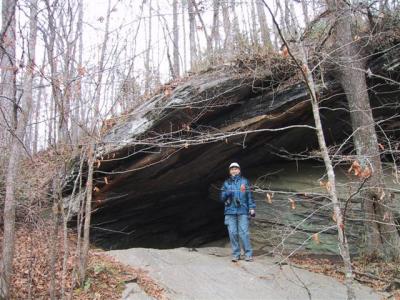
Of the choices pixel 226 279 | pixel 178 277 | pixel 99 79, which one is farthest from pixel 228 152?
pixel 99 79

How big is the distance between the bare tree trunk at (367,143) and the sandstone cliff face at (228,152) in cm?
47

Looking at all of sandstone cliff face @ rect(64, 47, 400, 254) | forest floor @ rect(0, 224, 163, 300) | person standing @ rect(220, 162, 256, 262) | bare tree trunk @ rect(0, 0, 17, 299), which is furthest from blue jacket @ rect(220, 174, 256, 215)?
bare tree trunk @ rect(0, 0, 17, 299)

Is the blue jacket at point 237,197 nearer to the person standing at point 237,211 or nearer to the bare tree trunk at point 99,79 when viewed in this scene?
the person standing at point 237,211

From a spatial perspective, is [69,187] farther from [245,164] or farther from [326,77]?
[326,77]

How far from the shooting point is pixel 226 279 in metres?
7.14

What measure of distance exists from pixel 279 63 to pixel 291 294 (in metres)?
4.78

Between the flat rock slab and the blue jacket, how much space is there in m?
1.09

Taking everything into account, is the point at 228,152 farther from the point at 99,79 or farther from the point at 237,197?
the point at 99,79

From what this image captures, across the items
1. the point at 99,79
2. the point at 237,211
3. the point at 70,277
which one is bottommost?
the point at 70,277

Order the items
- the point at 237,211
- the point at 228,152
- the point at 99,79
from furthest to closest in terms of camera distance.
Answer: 1. the point at 228,152
2. the point at 237,211
3. the point at 99,79

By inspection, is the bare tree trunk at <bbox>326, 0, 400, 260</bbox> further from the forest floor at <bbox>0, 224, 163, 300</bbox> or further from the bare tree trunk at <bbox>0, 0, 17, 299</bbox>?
the bare tree trunk at <bbox>0, 0, 17, 299</bbox>

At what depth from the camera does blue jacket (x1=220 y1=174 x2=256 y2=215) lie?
316 inches

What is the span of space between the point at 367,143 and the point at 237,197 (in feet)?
9.45

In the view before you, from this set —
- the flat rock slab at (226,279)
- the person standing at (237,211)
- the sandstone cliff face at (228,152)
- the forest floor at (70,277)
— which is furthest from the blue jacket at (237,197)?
the forest floor at (70,277)
